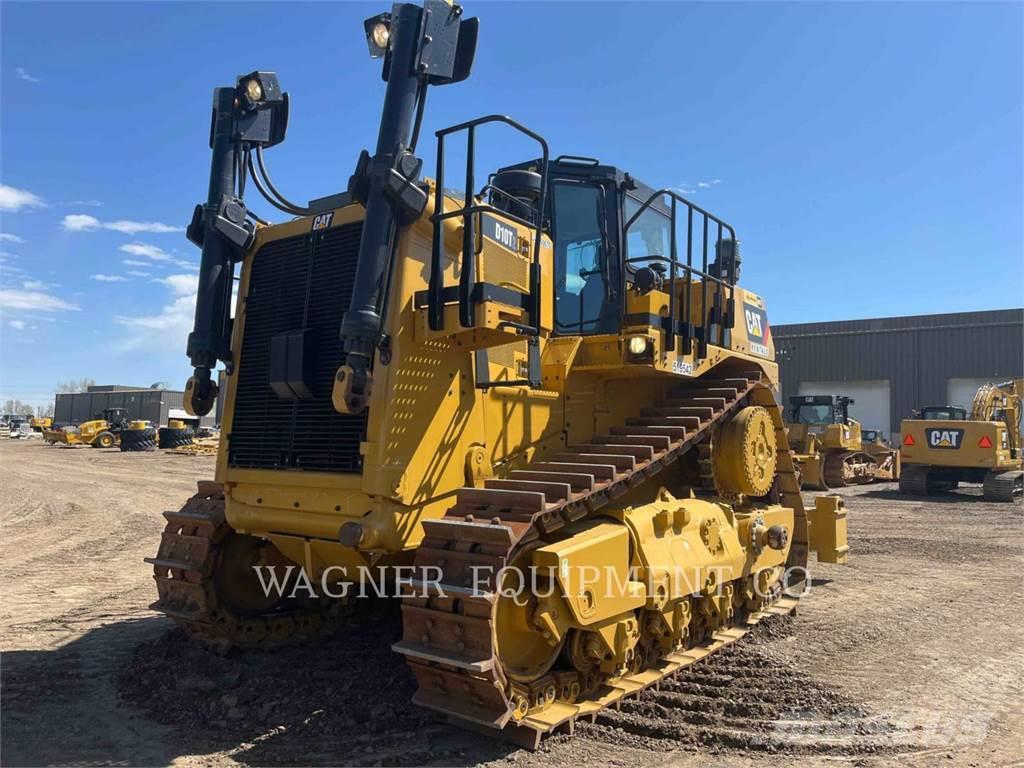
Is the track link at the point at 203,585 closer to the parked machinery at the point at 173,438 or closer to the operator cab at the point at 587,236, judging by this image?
the operator cab at the point at 587,236

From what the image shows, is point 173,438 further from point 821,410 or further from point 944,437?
point 944,437

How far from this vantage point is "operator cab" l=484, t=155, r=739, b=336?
244 inches

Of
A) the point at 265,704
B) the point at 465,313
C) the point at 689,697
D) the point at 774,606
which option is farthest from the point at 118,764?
the point at 774,606

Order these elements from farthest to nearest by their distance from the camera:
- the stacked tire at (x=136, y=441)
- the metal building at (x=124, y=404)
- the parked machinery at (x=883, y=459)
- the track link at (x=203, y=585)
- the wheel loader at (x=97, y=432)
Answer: the metal building at (x=124, y=404), the wheel loader at (x=97, y=432), the stacked tire at (x=136, y=441), the parked machinery at (x=883, y=459), the track link at (x=203, y=585)

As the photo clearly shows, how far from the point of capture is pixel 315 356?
202 inches

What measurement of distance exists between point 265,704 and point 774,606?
15.9ft

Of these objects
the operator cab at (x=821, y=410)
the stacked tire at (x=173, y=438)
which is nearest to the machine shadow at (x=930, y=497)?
the operator cab at (x=821, y=410)

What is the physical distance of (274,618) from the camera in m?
6.16

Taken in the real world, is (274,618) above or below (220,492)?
below

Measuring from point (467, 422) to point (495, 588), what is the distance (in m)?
1.32

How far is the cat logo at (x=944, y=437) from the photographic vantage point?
20.3 m

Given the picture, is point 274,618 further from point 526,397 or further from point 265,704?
point 526,397

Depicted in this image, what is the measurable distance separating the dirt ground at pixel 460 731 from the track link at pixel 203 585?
0.20 meters

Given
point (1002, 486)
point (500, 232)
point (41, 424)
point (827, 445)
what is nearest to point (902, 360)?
point (827, 445)
